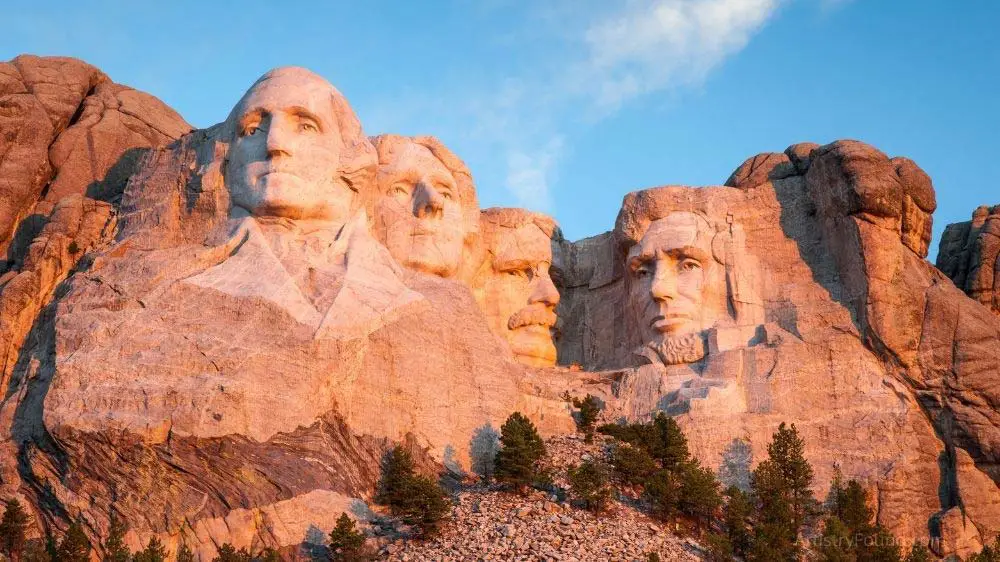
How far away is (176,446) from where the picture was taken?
30062 mm

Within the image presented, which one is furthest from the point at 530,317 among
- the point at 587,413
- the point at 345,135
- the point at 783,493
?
the point at 783,493

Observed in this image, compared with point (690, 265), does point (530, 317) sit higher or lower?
lower

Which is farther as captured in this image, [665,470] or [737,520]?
[665,470]

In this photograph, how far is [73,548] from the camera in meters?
28.3

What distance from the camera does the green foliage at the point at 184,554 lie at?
1126 inches

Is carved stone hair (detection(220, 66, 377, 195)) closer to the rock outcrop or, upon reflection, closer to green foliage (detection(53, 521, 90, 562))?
green foliage (detection(53, 521, 90, 562))

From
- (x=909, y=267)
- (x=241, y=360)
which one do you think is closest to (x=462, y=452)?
(x=241, y=360)

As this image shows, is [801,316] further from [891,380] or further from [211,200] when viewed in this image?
[211,200]

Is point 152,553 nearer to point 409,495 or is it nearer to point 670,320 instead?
point 409,495

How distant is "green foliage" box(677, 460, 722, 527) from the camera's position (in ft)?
105

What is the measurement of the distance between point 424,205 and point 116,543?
1144 centimetres

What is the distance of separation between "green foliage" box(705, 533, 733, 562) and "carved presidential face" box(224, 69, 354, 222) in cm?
951

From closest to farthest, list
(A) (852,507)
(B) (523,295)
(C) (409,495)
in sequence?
(C) (409,495) < (A) (852,507) < (B) (523,295)

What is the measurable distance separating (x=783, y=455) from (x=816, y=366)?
9.92 ft
